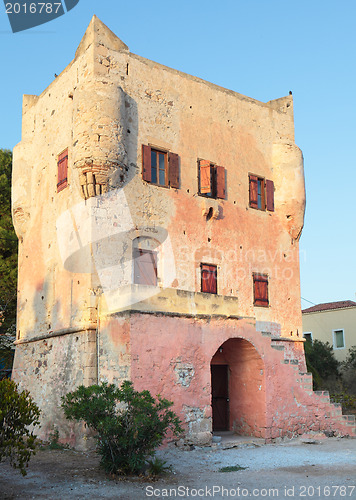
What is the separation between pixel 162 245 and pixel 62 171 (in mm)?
3676

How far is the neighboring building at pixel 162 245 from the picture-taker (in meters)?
12.5

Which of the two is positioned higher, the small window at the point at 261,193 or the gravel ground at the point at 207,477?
the small window at the point at 261,193

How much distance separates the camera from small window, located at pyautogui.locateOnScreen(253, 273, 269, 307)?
17203 mm

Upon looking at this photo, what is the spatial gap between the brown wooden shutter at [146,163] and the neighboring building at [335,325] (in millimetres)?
19810

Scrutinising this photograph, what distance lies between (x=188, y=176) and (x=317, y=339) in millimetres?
19618

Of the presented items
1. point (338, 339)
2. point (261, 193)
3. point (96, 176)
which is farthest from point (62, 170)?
point (338, 339)

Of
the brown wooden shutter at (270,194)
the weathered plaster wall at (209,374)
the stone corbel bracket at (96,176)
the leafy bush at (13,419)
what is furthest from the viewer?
the brown wooden shutter at (270,194)

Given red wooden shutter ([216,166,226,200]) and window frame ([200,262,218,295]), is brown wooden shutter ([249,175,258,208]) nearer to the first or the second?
red wooden shutter ([216,166,226,200])

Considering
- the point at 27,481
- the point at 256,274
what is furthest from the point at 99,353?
the point at 256,274

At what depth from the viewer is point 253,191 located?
703 inches

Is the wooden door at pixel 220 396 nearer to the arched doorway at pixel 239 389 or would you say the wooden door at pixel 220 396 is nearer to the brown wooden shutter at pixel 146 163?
the arched doorway at pixel 239 389

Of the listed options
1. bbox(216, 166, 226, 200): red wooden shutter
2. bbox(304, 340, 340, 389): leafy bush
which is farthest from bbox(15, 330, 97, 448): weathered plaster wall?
bbox(304, 340, 340, 389): leafy bush

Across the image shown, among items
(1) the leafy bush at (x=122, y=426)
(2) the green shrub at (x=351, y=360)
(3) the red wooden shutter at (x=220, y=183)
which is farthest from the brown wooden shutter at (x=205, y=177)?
(2) the green shrub at (x=351, y=360)

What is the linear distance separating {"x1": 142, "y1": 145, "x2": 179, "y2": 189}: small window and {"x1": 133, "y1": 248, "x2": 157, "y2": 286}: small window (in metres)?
2.12
